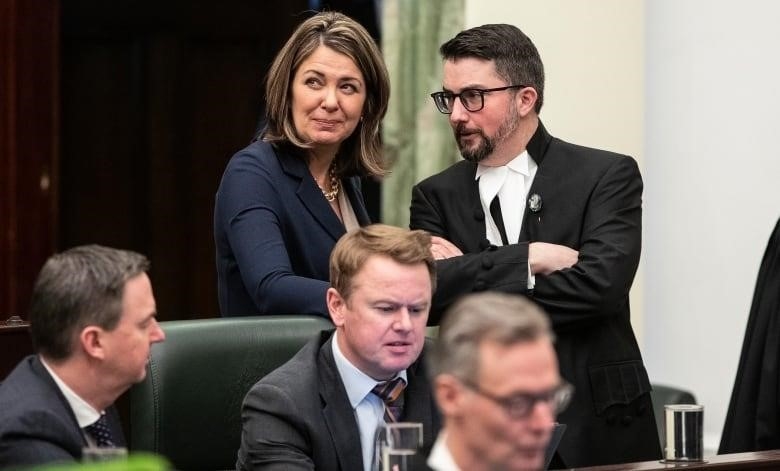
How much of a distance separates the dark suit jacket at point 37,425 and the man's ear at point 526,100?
53.8 inches

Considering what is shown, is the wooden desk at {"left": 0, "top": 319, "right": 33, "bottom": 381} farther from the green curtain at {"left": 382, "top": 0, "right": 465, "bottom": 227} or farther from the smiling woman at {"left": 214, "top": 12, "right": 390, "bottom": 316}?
the green curtain at {"left": 382, "top": 0, "right": 465, "bottom": 227}

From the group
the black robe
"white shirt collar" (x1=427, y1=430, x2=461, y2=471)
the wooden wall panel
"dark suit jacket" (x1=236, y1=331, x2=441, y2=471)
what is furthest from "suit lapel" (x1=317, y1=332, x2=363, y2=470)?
the wooden wall panel

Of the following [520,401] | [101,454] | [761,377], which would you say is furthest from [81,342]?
[761,377]

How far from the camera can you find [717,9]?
15.1 feet

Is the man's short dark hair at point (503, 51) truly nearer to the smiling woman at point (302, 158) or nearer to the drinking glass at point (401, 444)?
the smiling woman at point (302, 158)

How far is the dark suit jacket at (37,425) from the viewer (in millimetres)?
2104

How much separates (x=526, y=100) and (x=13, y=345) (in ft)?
3.98

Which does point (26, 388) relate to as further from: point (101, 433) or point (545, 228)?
point (545, 228)

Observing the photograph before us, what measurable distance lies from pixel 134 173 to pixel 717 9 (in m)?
2.58

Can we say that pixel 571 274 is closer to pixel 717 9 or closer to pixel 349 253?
pixel 349 253

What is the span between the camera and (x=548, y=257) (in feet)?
9.98

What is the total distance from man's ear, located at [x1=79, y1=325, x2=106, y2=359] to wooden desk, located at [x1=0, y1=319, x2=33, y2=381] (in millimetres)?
676

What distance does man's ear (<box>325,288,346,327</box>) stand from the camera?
2.68 m

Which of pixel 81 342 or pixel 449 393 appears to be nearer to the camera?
pixel 449 393
